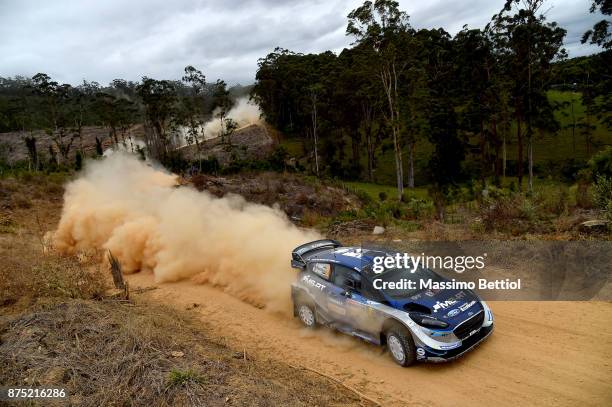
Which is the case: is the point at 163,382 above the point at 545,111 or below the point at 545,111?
below

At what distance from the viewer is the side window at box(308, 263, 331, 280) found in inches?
388

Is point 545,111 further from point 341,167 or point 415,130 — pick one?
point 341,167

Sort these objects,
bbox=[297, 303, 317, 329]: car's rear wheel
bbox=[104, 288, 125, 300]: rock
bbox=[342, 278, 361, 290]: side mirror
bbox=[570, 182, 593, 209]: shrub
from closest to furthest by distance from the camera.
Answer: bbox=[342, 278, 361, 290]: side mirror < bbox=[297, 303, 317, 329]: car's rear wheel < bbox=[104, 288, 125, 300]: rock < bbox=[570, 182, 593, 209]: shrub

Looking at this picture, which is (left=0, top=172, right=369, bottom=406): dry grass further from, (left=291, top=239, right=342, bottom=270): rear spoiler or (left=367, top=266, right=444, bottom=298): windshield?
(left=291, top=239, right=342, bottom=270): rear spoiler

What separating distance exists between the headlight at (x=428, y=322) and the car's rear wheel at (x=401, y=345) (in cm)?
30

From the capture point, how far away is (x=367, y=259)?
9.55 metres

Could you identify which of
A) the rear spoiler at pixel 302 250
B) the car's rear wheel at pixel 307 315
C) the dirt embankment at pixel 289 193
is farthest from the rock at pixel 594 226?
the dirt embankment at pixel 289 193

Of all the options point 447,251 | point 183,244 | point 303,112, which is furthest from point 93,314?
point 303,112

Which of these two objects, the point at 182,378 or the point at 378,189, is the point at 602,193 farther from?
the point at 378,189

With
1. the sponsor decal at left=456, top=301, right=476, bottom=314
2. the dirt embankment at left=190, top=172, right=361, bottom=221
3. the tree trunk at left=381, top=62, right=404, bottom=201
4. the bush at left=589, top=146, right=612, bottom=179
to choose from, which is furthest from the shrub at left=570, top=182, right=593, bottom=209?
the tree trunk at left=381, top=62, right=404, bottom=201

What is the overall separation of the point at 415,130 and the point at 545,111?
983 cm

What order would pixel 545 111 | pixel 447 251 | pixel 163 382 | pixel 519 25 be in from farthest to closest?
pixel 545 111
pixel 519 25
pixel 447 251
pixel 163 382

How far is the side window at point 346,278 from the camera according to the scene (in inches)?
359

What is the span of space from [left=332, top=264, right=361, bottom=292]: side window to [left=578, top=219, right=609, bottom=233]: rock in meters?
8.16
